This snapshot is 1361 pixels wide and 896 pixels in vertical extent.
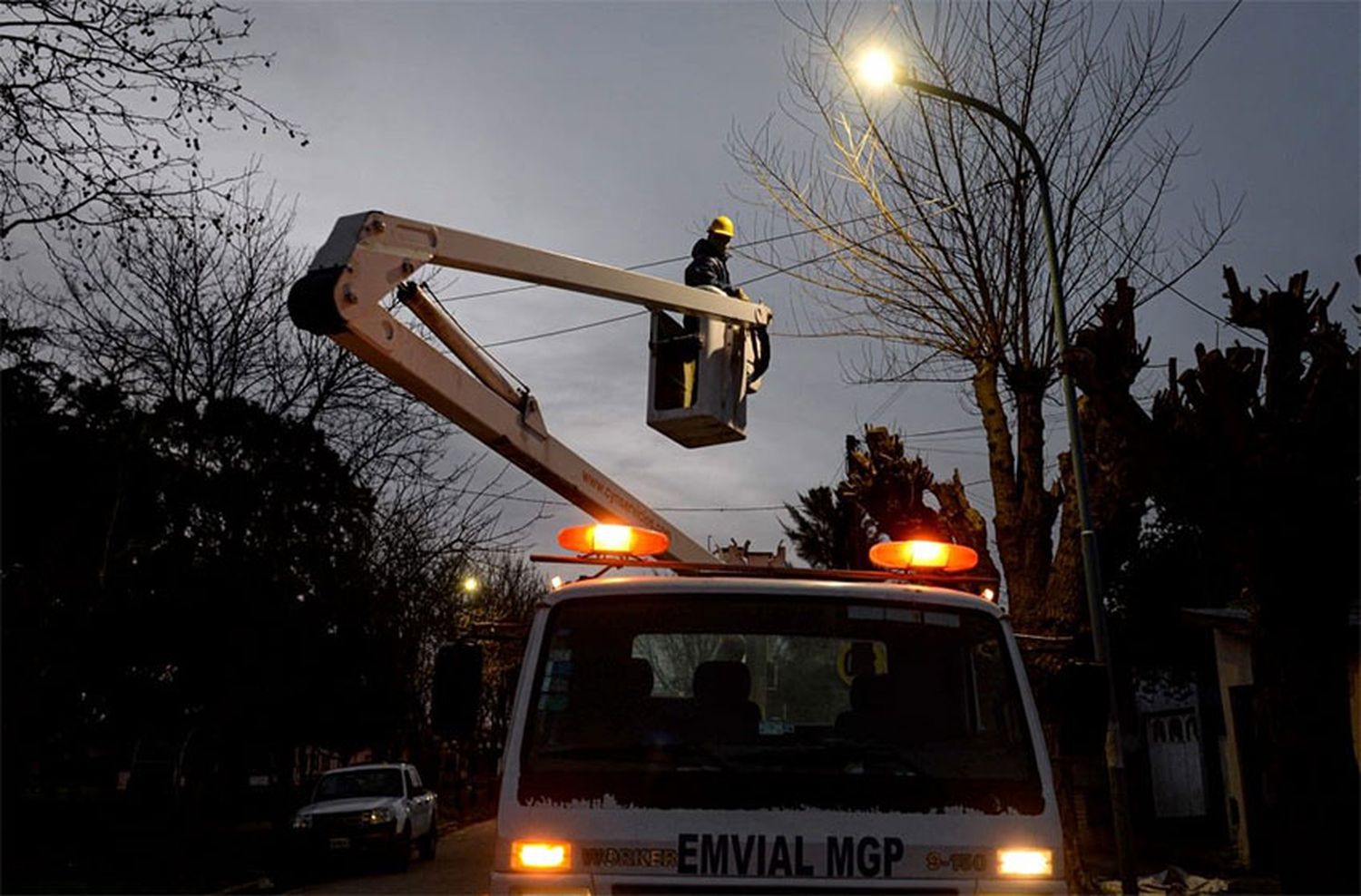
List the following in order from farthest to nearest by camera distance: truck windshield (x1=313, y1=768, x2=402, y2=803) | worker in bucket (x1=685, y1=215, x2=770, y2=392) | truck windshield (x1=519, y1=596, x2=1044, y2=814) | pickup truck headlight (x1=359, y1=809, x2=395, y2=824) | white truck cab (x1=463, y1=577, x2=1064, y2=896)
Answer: truck windshield (x1=313, y1=768, x2=402, y2=803)
pickup truck headlight (x1=359, y1=809, x2=395, y2=824)
worker in bucket (x1=685, y1=215, x2=770, y2=392)
truck windshield (x1=519, y1=596, x2=1044, y2=814)
white truck cab (x1=463, y1=577, x2=1064, y2=896)

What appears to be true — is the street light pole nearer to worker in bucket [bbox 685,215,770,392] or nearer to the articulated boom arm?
worker in bucket [bbox 685,215,770,392]

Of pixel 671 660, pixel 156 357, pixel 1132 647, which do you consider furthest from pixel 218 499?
pixel 1132 647

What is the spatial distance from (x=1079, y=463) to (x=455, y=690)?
9.93 m

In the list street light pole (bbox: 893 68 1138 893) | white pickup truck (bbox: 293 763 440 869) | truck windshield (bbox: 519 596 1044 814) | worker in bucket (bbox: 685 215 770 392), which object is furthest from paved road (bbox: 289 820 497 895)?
truck windshield (bbox: 519 596 1044 814)

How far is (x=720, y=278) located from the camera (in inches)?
291

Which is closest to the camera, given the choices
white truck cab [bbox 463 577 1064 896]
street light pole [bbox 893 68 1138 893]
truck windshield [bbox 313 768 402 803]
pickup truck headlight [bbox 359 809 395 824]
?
white truck cab [bbox 463 577 1064 896]

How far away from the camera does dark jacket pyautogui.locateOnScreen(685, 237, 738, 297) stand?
7.34 meters

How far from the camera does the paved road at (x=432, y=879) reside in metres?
15.6

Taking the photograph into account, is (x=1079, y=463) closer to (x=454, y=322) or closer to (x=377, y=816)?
(x=454, y=322)

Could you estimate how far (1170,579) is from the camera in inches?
1192

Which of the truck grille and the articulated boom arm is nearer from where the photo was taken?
the articulated boom arm

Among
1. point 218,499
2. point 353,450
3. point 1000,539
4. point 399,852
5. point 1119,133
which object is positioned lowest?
point 399,852

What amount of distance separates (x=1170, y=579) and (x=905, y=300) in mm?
18478

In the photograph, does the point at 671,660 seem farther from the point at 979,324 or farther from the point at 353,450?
the point at 353,450
